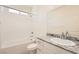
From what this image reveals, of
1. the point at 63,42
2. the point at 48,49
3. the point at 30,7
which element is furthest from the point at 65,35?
the point at 30,7

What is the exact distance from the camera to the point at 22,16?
3.24ft

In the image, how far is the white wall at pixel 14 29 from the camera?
96cm

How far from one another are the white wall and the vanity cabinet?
16 centimetres

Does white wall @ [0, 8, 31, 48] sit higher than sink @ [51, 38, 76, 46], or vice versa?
white wall @ [0, 8, 31, 48]

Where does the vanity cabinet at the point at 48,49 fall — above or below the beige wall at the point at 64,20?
below

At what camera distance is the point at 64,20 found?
3.17ft

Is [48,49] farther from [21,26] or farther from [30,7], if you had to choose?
[30,7]

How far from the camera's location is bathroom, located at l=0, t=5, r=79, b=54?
37.4 inches

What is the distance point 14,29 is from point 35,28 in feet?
0.73

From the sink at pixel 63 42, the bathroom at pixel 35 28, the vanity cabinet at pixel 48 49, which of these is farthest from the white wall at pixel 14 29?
the sink at pixel 63 42

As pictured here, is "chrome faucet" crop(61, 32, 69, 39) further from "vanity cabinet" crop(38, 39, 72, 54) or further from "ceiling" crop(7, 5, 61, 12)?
"ceiling" crop(7, 5, 61, 12)

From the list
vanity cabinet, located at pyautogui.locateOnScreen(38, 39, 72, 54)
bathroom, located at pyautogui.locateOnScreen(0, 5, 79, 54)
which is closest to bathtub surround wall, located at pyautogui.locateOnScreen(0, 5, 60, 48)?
bathroom, located at pyautogui.locateOnScreen(0, 5, 79, 54)

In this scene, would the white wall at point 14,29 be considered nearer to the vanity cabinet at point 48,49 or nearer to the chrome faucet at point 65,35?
the vanity cabinet at point 48,49
